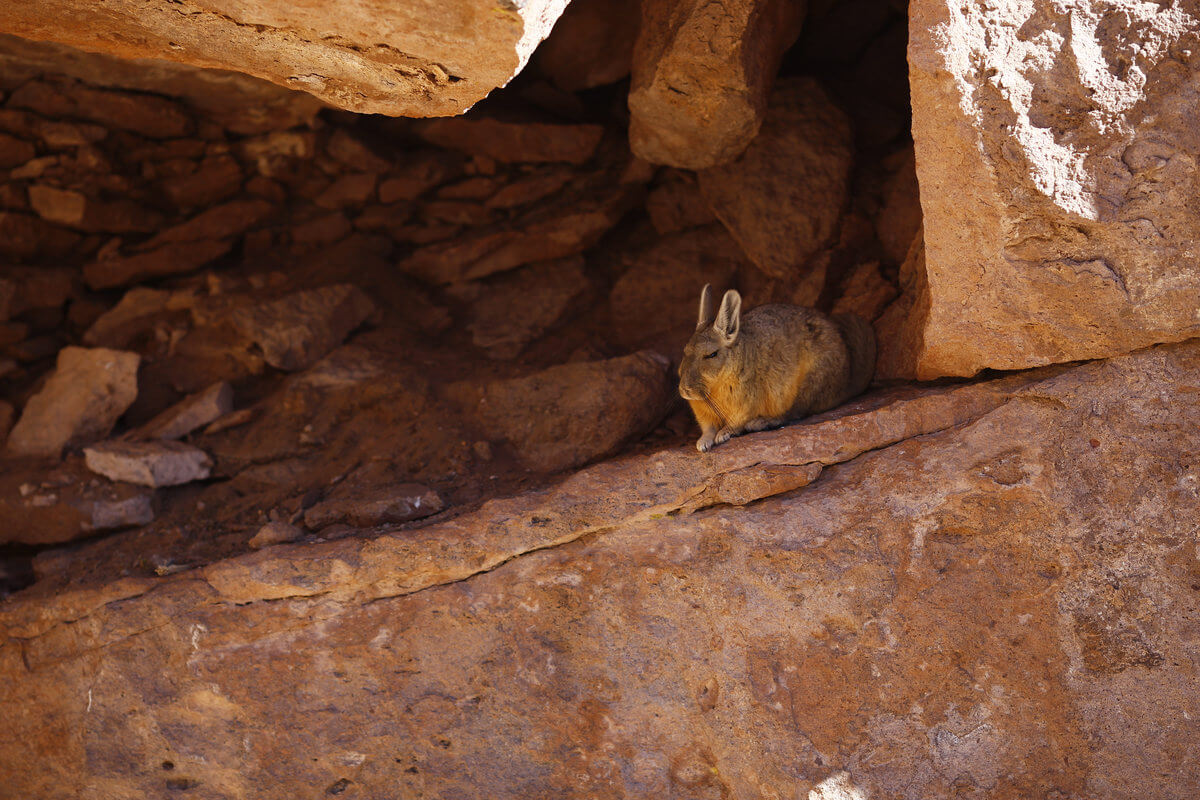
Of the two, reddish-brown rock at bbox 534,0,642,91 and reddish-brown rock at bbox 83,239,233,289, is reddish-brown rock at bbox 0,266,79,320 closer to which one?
reddish-brown rock at bbox 83,239,233,289

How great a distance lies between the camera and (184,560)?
4.52m

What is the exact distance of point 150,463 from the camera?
16.4 ft

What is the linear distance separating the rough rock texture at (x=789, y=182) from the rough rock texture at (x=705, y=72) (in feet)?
1.03

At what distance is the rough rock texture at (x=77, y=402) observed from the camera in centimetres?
537

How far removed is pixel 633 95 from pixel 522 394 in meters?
1.88

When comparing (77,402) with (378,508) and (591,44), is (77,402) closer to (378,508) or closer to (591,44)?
(378,508)

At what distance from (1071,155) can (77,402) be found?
5.65 meters

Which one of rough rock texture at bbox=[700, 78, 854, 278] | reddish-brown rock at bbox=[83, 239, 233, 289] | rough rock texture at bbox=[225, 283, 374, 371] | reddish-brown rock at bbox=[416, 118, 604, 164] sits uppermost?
rough rock texture at bbox=[700, 78, 854, 278]

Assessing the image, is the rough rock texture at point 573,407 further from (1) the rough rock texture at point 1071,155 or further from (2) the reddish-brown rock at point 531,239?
(1) the rough rock texture at point 1071,155

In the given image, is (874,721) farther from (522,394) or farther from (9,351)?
(9,351)

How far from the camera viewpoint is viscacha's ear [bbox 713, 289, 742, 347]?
4469 mm

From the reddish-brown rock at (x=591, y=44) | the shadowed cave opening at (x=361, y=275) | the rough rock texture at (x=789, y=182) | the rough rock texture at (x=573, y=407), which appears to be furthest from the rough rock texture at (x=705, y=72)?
the rough rock texture at (x=573, y=407)

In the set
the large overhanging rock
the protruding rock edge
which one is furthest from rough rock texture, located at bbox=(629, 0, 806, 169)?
the protruding rock edge

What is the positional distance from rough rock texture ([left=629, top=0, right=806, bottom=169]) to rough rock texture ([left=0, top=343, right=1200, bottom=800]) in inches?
75.0
